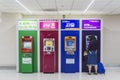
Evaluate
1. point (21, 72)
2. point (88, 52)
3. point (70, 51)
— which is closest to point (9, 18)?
point (21, 72)

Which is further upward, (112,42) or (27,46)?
(112,42)

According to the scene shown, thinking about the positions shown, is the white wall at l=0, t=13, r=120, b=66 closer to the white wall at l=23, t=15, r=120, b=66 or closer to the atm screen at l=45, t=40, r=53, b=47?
the white wall at l=23, t=15, r=120, b=66

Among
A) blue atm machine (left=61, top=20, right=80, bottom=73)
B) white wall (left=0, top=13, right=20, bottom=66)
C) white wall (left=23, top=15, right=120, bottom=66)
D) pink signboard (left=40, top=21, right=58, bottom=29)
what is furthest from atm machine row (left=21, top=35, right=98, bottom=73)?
white wall (left=23, top=15, right=120, bottom=66)

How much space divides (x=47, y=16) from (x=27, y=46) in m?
3.78

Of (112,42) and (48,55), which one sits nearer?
(48,55)

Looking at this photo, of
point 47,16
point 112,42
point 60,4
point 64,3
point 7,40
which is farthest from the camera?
point 47,16

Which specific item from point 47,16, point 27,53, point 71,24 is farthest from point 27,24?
point 47,16

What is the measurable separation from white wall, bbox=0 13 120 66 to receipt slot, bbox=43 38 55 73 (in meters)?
2.49

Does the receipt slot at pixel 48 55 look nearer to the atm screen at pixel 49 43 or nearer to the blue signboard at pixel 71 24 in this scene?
the atm screen at pixel 49 43

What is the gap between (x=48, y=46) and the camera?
885 cm

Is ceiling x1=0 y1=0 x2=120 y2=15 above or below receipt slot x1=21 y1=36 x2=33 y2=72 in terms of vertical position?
above

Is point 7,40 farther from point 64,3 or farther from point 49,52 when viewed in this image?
point 64,3

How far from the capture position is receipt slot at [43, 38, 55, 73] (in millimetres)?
8875

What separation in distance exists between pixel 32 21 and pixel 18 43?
1.06m
